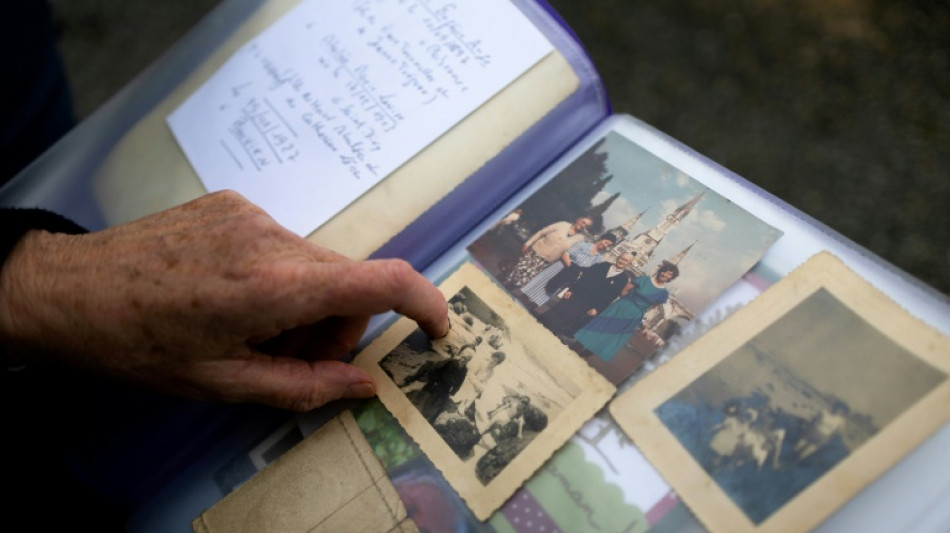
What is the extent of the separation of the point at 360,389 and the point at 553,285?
0.21 metres

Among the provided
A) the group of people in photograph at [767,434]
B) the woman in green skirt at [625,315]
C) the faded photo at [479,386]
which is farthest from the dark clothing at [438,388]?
the group of people in photograph at [767,434]

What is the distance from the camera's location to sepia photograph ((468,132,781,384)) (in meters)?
0.56

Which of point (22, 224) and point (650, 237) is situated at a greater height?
point (22, 224)

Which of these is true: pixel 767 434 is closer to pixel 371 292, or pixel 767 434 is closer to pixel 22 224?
pixel 371 292

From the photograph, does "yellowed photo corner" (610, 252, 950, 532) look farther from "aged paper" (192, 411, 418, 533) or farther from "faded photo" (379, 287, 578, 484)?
"aged paper" (192, 411, 418, 533)

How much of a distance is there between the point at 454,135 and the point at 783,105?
37.1 inches

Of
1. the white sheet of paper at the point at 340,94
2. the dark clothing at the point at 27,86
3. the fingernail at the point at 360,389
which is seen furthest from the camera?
the dark clothing at the point at 27,86

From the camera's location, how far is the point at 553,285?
60 cm

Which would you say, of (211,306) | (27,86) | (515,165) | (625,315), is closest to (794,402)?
(625,315)

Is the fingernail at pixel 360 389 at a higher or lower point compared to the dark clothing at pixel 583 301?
higher

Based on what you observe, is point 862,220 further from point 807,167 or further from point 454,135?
point 454,135

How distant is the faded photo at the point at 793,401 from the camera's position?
48cm

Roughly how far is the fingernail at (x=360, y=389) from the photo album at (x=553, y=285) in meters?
0.01

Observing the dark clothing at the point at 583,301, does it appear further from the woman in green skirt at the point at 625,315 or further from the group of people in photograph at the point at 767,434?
the group of people in photograph at the point at 767,434
